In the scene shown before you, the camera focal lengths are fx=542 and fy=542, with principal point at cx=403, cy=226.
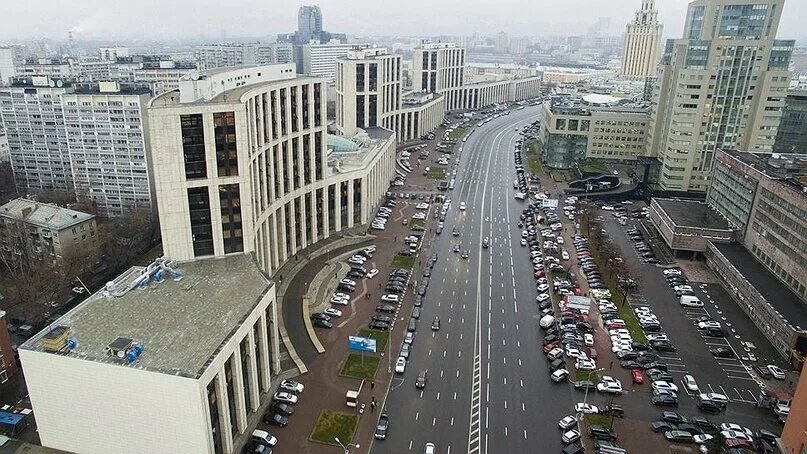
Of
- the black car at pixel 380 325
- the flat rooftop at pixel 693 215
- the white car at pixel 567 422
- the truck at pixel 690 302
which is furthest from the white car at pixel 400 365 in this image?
the flat rooftop at pixel 693 215

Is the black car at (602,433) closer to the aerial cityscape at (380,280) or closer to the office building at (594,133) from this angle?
the aerial cityscape at (380,280)

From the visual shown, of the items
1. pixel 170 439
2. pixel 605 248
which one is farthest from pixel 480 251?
pixel 170 439

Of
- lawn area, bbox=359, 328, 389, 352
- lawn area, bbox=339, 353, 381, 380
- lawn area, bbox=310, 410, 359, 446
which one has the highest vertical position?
lawn area, bbox=359, 328, 389, 352

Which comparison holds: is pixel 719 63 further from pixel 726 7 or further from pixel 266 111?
pixel 266 111

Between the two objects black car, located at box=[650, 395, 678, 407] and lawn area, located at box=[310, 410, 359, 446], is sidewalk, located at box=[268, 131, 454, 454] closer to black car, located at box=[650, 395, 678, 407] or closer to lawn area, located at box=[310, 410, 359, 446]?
lawn area, located at box=[310, 410, 359, 446]

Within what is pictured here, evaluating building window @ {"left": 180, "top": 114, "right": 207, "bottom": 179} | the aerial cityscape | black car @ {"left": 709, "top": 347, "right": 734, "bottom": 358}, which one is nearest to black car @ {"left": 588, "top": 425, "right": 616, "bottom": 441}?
the aerial cityscape
